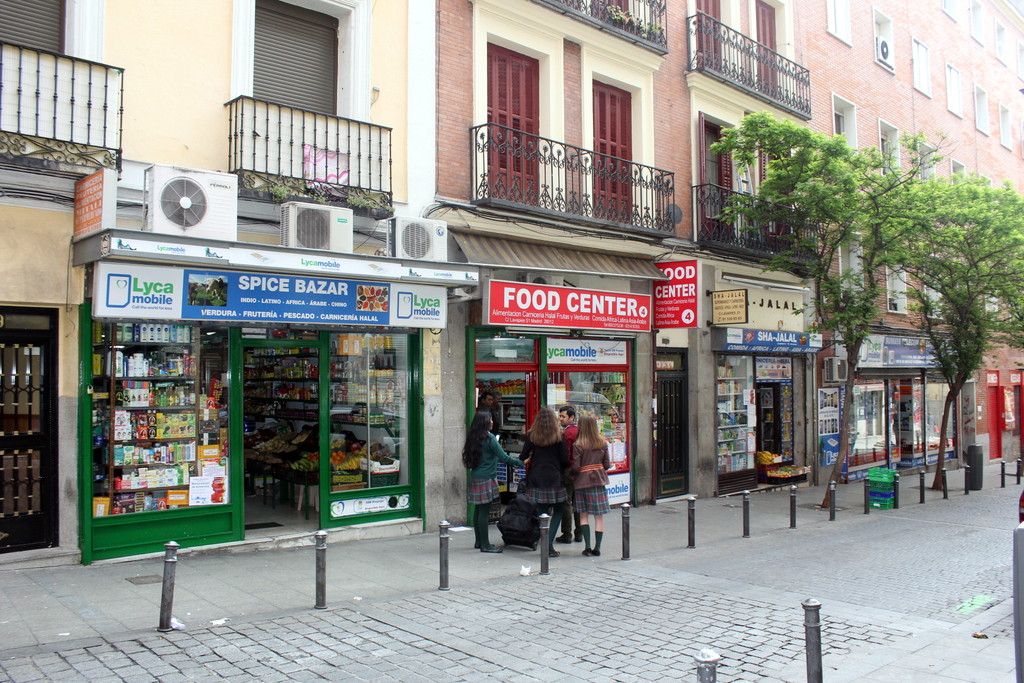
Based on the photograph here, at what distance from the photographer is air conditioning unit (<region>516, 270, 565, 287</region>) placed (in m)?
12.2

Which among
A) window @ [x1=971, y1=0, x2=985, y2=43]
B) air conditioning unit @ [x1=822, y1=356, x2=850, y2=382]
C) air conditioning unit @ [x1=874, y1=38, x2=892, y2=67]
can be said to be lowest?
air conditioning unit @ [x1=822, y1=356, x2=850, y2=382]

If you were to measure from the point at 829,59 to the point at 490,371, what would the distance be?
1399 cm

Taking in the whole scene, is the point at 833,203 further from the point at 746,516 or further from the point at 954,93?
the point at 954,93

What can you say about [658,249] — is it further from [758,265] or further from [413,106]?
[413,106]

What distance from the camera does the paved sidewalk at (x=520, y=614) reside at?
227 inches

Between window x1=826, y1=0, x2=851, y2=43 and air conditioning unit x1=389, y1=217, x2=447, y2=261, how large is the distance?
14.8 m

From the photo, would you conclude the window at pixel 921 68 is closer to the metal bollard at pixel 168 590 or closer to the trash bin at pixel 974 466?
the trash bin at pixel 974 466

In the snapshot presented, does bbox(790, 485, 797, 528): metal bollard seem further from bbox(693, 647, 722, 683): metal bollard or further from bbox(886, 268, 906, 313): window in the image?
bbox(886, 268, 906, 313): window

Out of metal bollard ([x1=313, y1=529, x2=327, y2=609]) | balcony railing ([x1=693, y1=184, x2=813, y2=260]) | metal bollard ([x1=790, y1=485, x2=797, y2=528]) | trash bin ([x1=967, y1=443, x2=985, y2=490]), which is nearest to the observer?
metal bollard ([x1=313, y1=529, x2=327, y2=609])

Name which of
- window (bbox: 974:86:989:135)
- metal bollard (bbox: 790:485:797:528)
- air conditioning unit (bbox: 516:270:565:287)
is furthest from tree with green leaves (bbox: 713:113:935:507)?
window (bbox: 974:86:989:135)

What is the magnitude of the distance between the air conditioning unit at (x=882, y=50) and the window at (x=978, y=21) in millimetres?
8651

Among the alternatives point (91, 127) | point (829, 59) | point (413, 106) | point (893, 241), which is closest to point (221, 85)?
point (91, 127)

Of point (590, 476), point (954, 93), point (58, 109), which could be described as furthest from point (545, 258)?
point (954, 93)

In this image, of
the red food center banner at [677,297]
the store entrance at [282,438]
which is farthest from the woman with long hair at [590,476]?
the red food center banner at [677,297]
